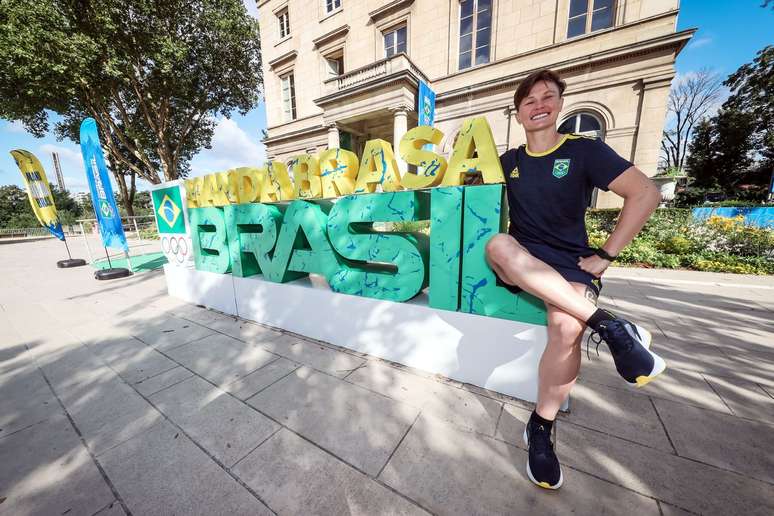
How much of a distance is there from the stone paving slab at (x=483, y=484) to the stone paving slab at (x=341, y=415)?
0.14 m

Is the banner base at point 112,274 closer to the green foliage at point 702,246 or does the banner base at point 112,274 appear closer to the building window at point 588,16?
the green foliage at point 702,246

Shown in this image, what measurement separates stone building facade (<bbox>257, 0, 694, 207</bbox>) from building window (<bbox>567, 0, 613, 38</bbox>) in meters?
0.03

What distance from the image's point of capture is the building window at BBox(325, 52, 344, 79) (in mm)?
15729

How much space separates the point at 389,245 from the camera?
258 centimetres

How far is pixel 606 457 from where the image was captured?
1587 millimetres

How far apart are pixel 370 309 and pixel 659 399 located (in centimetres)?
240

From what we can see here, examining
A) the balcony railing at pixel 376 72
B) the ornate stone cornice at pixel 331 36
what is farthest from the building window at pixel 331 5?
the balcony railing at pixel 376 72

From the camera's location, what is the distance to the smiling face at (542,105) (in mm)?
1662

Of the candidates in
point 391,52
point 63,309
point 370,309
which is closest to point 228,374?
point 370,309

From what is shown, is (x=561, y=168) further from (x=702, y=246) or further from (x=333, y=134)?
(x=333, y=134)

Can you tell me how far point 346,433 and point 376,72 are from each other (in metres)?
14.0

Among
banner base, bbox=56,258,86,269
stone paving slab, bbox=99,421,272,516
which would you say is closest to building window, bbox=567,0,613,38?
stone paving slab, bbox=99,421,272,516

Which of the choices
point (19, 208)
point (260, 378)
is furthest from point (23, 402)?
point (19, 208)

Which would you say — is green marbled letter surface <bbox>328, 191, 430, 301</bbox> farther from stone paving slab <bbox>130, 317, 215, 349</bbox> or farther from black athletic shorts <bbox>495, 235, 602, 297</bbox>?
stone paving slab <bbox>130, 317, 215, 349</bbox>
